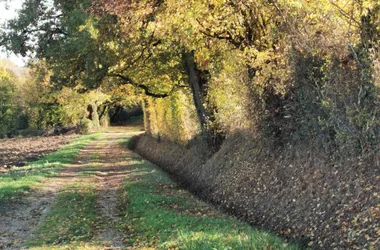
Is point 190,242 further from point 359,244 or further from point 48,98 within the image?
point 48,98

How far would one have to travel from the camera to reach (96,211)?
12.8 meters

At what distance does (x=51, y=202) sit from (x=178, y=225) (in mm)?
6235

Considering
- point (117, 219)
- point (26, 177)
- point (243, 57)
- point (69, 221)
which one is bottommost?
point (117, 219)

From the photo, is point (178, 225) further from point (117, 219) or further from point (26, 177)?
point (26, 177)

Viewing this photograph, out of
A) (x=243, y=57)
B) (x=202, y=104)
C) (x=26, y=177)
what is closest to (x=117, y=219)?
(x=243, y=57)

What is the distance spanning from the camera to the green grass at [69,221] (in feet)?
31.1

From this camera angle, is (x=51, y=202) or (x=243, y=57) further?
(x=51, y=202)

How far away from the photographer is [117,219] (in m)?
11.8

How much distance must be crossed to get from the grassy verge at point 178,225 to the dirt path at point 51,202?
488mm

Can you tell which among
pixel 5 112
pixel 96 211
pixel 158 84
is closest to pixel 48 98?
pixel 5 112

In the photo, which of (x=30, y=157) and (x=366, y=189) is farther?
(x=30, y=157)

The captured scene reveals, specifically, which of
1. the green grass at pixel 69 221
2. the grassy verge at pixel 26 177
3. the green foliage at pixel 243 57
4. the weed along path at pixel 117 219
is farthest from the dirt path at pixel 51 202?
the green foliage at pixel 243 57

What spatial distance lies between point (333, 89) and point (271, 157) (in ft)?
12.1

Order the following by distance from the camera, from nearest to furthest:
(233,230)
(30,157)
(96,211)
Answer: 1. (233,230)
2. (96,211)
3. (30,157)
